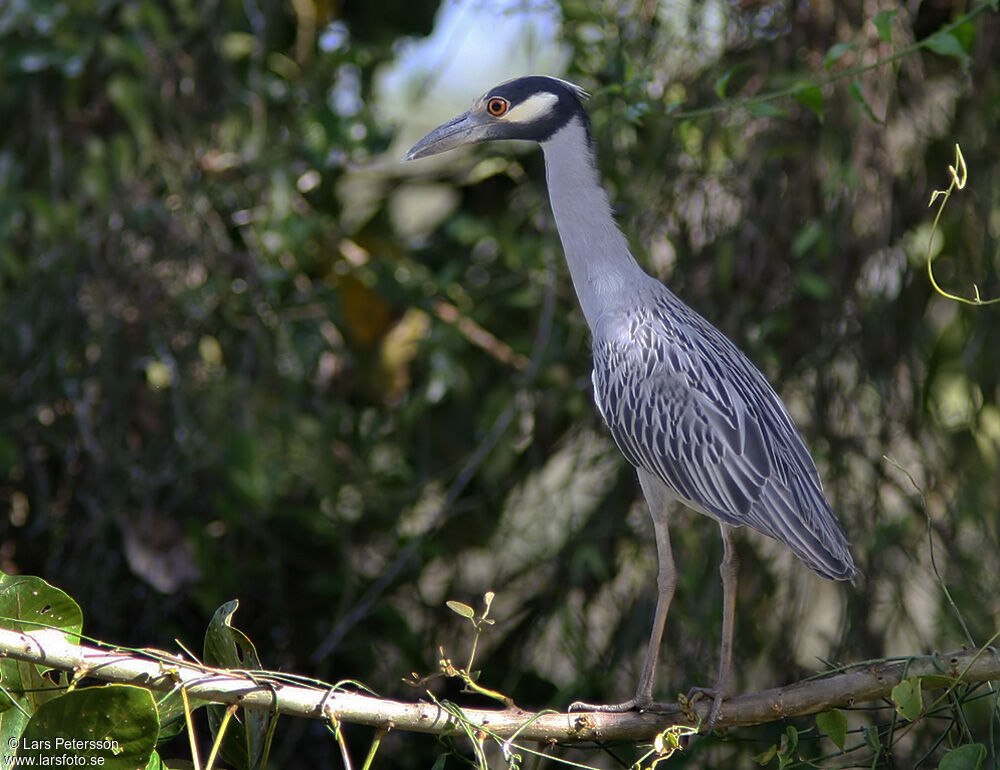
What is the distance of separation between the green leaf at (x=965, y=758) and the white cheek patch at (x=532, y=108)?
1.54 meters

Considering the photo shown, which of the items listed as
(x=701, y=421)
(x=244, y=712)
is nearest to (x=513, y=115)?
(x=701, y=421)

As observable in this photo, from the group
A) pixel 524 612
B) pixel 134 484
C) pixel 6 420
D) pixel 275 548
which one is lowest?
pixel 524 612

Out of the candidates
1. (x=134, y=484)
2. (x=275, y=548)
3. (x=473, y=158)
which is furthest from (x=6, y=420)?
(x=473, y=158)

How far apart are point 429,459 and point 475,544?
0.93ft

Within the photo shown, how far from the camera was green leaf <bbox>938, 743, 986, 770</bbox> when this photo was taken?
67.4 inches

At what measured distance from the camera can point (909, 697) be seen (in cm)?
173

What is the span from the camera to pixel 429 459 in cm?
346

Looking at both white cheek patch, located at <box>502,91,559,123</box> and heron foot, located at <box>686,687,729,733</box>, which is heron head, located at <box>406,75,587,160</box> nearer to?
white cheek patch, located at <box>502,91,559,123</box>

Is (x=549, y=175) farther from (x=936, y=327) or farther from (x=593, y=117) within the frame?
(x=936, y=327)

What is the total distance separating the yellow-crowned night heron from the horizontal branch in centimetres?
36

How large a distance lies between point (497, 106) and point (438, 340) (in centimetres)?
88

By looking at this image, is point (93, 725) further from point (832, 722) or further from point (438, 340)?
point (438, 340)

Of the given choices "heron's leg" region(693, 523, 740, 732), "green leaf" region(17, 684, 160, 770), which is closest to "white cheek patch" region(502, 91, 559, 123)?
"heron's leg" region(693, 523, 740, 732)

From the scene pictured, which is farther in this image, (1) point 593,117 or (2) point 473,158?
(2) point 473,158
